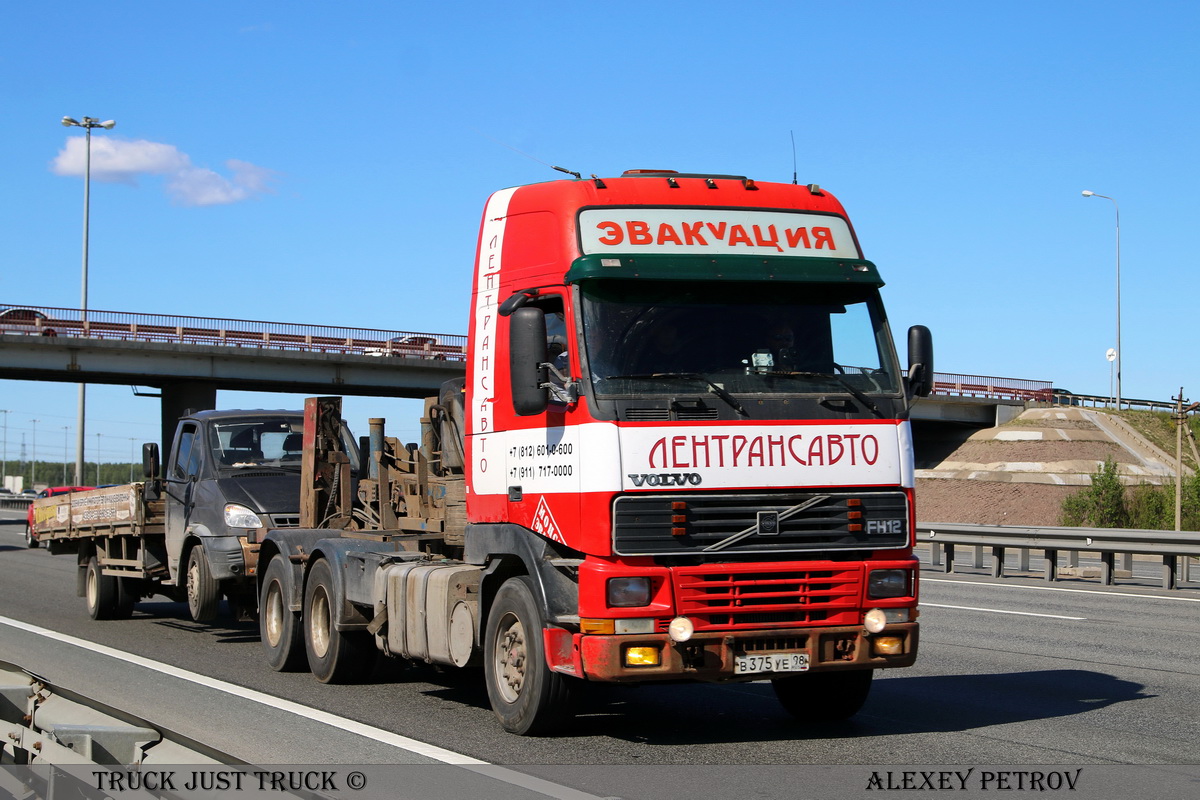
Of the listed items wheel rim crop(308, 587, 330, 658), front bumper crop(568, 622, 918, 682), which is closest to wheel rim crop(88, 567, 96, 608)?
wheel rim crop(308, 587, 330, 658)

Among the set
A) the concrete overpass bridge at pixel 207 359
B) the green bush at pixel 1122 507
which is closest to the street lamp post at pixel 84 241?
the concrete overpass bridge at pixel 207 359

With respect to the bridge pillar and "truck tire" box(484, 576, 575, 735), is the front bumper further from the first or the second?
→ the bridge pillar

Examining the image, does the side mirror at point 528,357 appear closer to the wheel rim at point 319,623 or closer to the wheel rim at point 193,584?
the wheel rim at point 319,623

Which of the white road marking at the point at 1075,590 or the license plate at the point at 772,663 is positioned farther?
the white road marking at the point at 1075,590

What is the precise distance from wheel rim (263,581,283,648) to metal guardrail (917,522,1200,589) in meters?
11.6

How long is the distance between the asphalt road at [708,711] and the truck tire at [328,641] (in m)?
0.15

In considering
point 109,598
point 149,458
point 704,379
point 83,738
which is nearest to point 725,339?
point 704,379

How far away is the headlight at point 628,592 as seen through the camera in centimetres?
755

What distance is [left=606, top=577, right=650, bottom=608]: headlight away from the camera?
7547 millimetres

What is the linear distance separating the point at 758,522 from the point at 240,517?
7120 millimetres

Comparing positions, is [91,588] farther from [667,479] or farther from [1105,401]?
[1105,401]

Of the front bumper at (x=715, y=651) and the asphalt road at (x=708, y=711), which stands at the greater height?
the front bumper at (x=715, y=651)

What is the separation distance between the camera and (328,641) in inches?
433

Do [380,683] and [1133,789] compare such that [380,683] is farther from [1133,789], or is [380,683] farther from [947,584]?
[947,584]
